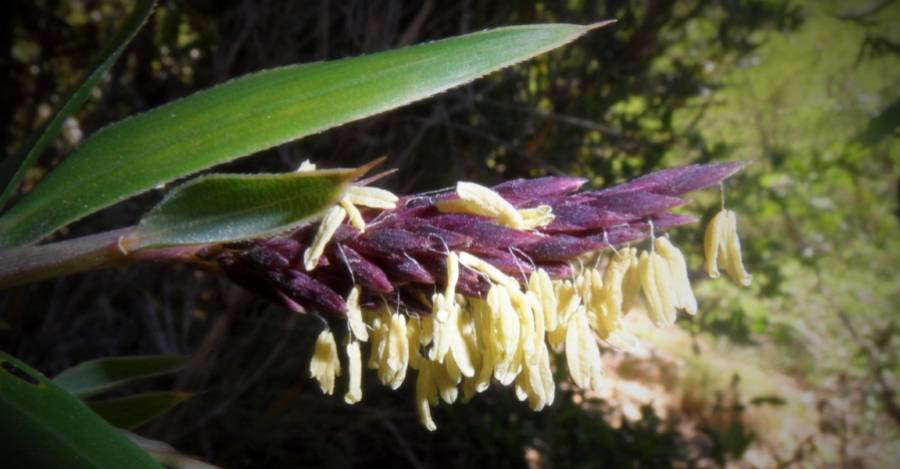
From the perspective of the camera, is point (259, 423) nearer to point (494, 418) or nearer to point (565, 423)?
point (494, 418)

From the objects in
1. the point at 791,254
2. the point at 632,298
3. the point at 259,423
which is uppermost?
the point at 632,298

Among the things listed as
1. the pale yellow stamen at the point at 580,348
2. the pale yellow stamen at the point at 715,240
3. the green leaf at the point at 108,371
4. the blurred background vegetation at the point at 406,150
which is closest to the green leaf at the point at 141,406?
the green leaf at the point at 108,371

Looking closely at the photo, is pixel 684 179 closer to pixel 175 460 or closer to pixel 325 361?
pixel 325 361

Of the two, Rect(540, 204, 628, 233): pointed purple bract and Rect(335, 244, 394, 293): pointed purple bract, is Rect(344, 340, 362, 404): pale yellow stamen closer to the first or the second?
Rect(335, 244, 394, 293): pointed purple bract

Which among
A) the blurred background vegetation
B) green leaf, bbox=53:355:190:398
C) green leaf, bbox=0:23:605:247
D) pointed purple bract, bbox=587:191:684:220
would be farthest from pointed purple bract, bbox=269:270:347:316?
the blurred background vegetation

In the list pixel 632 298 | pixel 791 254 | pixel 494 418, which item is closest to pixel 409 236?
pixel 632 298

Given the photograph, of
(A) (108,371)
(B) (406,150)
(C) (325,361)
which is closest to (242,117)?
(C) (325,361)

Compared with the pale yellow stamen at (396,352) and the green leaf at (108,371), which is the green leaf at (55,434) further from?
the green leaf at (108,371)
